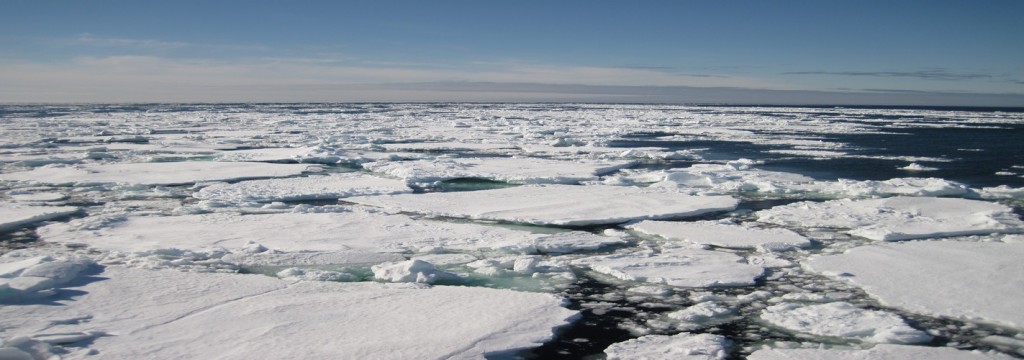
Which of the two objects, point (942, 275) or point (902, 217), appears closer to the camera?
point (942, 275)

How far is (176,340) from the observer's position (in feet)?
12.8

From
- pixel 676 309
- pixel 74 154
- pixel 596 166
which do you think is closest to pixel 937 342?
pixel 676 309

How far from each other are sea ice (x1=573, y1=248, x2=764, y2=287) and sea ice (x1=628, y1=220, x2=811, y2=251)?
1.68 ft

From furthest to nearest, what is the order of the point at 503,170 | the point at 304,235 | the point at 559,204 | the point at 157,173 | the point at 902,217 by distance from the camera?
the point at 503,170 < the point at 157,173 < the point at 559,204 < the point at 902,217 < the point at 304,235

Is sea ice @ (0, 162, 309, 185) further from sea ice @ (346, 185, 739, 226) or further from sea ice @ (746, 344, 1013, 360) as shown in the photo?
sea ice @ (746, 344, 1013, 360)

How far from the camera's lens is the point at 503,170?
13.1 meters

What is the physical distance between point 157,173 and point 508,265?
30.4ft

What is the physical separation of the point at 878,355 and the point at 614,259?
2533 mm

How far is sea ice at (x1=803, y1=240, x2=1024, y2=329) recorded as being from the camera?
4668 millimetres

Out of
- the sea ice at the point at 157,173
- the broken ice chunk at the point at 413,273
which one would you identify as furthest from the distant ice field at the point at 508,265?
the sea ice at the point at 157,173

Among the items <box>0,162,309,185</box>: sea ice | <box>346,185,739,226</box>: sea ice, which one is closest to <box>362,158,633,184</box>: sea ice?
<box>346,185,739,226</box>: sea ice

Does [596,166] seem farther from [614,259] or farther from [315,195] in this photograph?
[614,259]

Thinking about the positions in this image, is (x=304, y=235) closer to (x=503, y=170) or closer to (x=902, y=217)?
(x=503, y=170)

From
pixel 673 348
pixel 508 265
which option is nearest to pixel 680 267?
pixel 508 265
